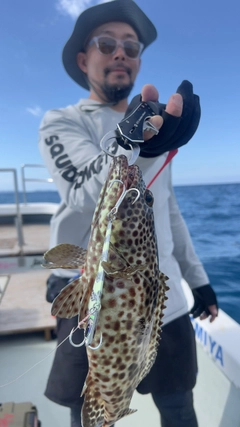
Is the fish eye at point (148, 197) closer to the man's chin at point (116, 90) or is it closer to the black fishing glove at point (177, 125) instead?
the black fishing glove at point (177, 125)

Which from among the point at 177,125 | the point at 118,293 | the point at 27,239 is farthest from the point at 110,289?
the point at 27,239

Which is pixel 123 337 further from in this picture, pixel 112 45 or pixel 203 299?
pixel 112 45

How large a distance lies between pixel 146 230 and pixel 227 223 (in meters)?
16.7

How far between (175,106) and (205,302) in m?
1.94

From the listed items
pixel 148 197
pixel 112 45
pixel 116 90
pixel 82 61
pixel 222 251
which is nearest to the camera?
pixel 148 197

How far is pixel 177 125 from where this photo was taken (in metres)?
1.23

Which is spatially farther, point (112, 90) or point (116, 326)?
point (112, 90)

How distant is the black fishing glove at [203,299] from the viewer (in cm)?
267

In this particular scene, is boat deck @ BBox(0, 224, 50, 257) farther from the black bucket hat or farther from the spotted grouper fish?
the spotted grouper fish

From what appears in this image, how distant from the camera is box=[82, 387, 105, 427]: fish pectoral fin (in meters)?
1.25

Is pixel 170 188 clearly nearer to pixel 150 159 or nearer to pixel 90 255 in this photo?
pixel 150 159

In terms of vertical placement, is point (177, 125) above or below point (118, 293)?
above

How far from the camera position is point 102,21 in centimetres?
229

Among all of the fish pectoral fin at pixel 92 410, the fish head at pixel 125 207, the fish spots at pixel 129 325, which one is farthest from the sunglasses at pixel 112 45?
the fish pectoral fin at pixel 92 410
